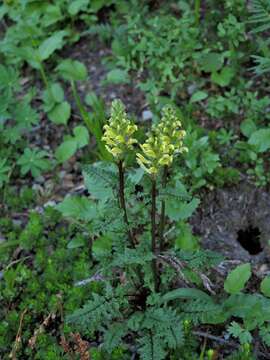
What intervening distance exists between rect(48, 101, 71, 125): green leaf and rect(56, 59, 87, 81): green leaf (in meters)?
0.26

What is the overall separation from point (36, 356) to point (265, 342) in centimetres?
134

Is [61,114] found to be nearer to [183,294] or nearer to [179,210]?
[179,210]

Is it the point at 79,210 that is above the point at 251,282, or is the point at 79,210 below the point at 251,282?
above

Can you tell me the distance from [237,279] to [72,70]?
2359mm

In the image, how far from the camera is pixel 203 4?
4777mm

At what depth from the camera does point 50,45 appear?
4461 mm

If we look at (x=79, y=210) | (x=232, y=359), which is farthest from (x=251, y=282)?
(x=79, y=210)

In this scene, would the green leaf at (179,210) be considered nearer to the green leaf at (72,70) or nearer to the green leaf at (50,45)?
the green leaf at (72,70)

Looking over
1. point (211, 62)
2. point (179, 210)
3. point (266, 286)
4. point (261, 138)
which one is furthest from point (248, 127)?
point (266, 286)

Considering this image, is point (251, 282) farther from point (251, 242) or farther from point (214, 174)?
point (214, 174)

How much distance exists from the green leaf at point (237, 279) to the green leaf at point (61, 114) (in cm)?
197

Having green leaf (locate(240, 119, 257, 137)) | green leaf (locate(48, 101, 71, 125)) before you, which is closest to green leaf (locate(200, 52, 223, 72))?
green leaf (locate(240, 119, 257, 137))

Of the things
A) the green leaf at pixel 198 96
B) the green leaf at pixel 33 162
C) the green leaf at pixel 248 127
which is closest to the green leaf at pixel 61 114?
the green leaf at pixel 33 162

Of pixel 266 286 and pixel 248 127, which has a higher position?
pixel 248 127
